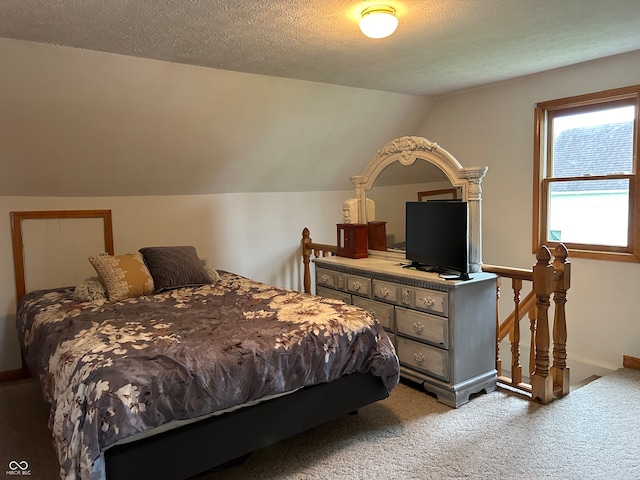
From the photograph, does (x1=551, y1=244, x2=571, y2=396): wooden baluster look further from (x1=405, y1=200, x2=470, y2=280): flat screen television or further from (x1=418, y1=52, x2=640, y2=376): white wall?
(x1=418, y1=52, x2=640, y2=376): white wall

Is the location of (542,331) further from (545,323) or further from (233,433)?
(233,433)

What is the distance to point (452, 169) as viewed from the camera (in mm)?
3271

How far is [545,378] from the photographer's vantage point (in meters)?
2.99

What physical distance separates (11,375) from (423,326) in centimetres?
318

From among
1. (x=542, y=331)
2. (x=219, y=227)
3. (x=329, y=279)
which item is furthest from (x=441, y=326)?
(x=219, y=227)

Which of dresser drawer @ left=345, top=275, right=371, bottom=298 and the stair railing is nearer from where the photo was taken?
the stair railing

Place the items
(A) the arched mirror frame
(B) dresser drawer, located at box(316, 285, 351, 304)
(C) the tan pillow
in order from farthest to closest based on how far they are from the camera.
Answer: (B) dresser drawer, located at box(316, 285, 351, 304) < (C) the tan pillow < (A) the arched mirror frame

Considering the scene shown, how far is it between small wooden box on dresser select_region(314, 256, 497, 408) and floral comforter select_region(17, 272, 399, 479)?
48 cm

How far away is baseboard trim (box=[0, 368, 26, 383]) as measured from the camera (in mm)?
3711

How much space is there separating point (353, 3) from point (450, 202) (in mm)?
1378

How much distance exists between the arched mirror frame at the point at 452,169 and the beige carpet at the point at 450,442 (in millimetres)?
957

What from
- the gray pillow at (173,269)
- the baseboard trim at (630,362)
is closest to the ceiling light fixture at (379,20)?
the gray pillow at (173,269)

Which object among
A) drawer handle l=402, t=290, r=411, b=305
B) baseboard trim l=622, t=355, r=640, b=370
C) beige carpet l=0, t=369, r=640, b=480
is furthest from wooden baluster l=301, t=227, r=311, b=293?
baseboard trim l=622, t=355, r=640, b=370

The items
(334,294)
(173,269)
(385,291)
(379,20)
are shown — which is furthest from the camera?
(334,294)
